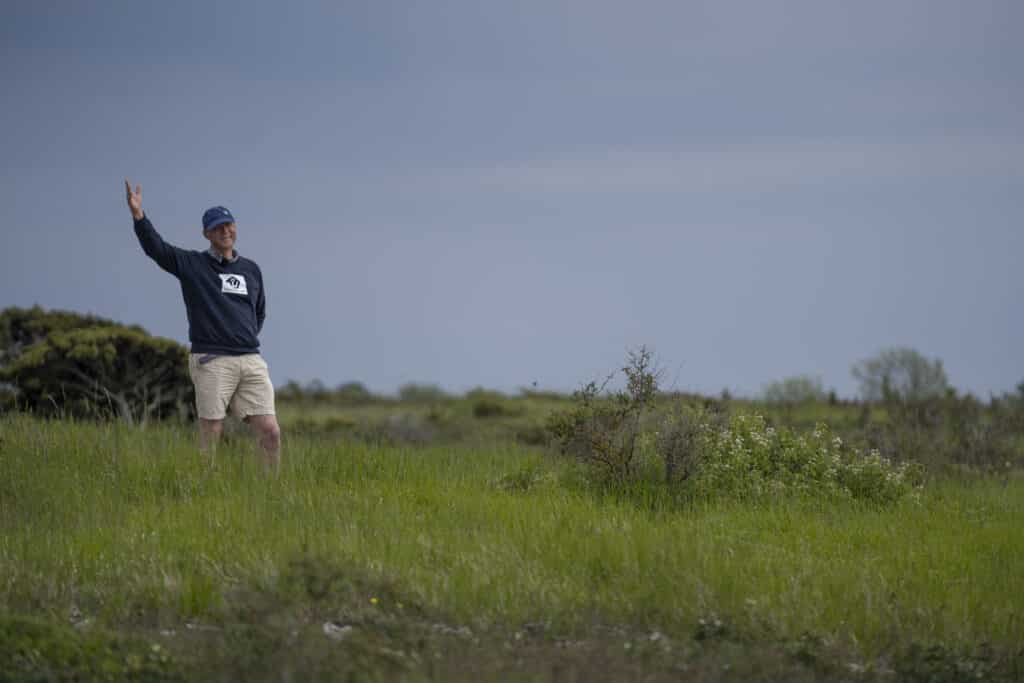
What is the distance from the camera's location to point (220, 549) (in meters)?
9.34

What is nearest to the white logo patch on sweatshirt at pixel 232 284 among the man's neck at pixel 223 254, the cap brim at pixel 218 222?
the man's neck at pixel 223 254

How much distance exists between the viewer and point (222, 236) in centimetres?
1237

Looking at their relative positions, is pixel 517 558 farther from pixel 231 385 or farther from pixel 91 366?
pixel 91 366

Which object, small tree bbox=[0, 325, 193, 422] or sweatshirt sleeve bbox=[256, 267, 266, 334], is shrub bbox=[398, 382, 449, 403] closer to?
small tree bbox=[0, 325, 193, 422]

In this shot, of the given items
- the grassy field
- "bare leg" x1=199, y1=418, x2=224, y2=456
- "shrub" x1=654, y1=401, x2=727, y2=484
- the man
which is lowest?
the grassy field

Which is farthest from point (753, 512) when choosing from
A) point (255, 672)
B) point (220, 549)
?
point (255, 672)

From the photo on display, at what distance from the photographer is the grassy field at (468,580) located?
283 inches

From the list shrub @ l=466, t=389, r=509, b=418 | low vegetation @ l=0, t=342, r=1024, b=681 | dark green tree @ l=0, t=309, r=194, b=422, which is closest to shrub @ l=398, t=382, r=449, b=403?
shrub @ l=466, t=389, r=509, b=418

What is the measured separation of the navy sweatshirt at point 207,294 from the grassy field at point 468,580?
1.35 metres

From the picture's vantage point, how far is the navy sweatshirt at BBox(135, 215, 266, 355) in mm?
12172

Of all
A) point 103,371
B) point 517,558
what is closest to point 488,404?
point 103,371

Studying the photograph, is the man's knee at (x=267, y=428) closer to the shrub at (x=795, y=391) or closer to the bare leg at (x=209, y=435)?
the bare leg at (x=209, y=435)

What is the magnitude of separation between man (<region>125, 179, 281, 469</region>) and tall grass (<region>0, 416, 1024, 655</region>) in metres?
0.62

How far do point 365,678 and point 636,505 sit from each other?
18.4 feet
